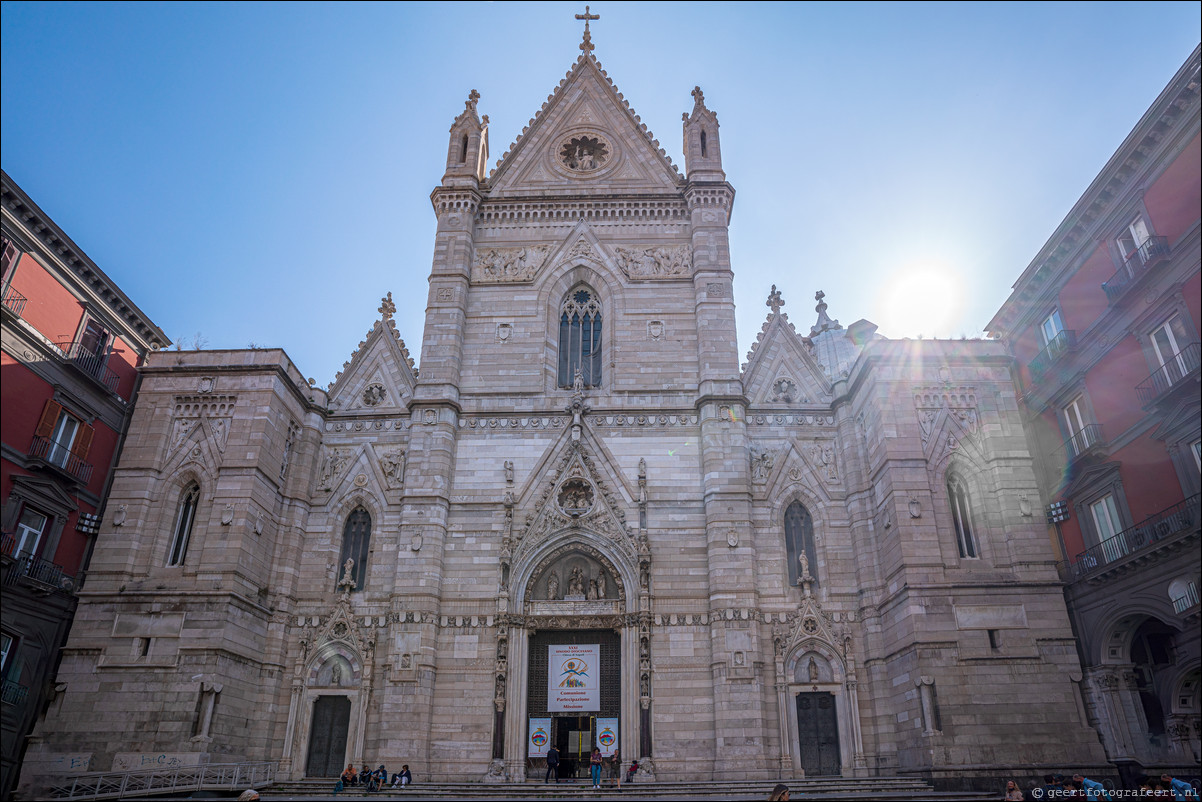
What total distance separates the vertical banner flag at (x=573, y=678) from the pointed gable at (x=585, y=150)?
654 inches

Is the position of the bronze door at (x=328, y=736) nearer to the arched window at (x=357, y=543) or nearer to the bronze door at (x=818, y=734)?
the arched window at (x=357, y=543)

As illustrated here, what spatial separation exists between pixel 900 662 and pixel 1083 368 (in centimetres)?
978

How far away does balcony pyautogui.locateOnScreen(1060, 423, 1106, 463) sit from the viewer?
2212 cm

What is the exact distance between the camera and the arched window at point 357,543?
2561cm

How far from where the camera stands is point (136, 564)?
75.4 ft

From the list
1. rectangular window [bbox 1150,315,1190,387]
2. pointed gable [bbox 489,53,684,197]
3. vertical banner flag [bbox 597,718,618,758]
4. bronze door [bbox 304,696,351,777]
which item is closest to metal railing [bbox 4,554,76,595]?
bronze door [bbox 304,696,351,777]

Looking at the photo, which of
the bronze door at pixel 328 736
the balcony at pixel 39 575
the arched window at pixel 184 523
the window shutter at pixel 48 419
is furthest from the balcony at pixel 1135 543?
the window shutter at pixel 48 419

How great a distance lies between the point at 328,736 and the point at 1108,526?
2218 cm

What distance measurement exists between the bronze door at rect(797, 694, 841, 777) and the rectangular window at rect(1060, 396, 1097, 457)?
32.4ft

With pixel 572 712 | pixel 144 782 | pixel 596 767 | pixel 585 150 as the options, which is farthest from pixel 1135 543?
pixel 144 782

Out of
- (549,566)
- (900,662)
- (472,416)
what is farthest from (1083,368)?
(472,416)

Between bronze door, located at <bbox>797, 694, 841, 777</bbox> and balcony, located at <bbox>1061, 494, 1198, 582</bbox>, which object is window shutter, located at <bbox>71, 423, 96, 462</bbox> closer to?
bronze door, located at <bbox>797, 694, 841, 777</bbox>

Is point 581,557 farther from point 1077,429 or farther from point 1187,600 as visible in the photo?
point 1187,600

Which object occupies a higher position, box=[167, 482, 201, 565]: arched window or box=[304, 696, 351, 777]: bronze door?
box=[167, 482, 201, 565]: arched window
